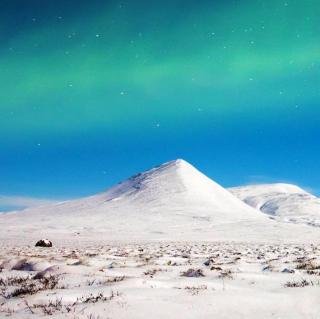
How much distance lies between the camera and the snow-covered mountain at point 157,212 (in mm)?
101000

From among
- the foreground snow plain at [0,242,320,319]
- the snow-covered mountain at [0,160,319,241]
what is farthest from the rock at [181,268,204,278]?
the snow-covered mountain at [0,160,319,241]

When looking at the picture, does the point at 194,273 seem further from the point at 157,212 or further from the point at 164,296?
the point at 157,212

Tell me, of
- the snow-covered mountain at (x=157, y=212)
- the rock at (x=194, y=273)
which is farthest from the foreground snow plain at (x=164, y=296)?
the snow-covered mountain at (x=157, y=212)

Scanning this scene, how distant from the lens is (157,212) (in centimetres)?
13200

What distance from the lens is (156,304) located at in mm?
6684

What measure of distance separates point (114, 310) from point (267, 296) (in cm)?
263

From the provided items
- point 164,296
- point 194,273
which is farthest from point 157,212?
point 164,296

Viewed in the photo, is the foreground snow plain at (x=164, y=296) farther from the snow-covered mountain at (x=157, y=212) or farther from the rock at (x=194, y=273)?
the snow-covered mountain at (x=157, y=212)

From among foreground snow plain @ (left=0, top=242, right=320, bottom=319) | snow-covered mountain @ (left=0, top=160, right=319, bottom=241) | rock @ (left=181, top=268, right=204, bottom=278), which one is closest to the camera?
foreground snow plain @ (left=0, top=242, right=320, bottom=319)

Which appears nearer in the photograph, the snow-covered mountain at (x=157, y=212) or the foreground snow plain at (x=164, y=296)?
the foreground snow plain at (x=164, y=296)

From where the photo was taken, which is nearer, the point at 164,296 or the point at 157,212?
the point at 164,296

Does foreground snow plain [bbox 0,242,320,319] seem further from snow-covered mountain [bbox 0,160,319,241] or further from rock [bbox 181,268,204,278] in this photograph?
snow-covered mountain [bbox 0,160,319,241]

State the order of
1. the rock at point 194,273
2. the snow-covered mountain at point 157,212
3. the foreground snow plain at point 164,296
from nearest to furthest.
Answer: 1. the foreground snow plain at point 164,296
2. the rock at point 194,273
3. the snow-covered mountain at point 157,212

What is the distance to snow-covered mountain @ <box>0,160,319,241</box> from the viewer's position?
101 metres
